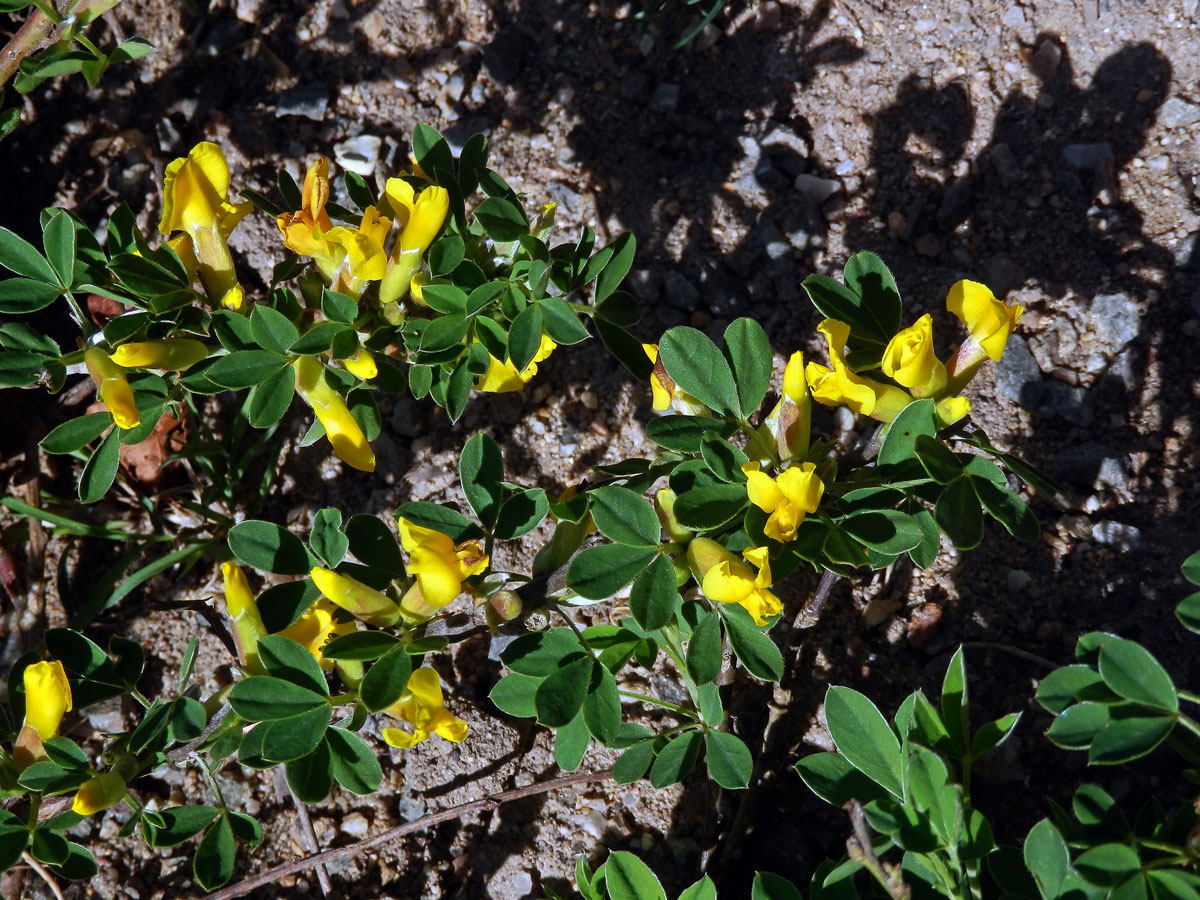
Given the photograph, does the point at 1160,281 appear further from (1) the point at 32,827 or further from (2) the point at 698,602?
(1) the point at 32,827

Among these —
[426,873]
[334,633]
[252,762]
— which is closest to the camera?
[252,762]

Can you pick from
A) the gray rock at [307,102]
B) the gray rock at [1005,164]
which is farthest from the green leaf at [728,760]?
the gray rock at [307,102]

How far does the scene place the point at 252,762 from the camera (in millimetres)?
1349

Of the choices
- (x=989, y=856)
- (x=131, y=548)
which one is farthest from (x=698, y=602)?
(x=131, y=548)

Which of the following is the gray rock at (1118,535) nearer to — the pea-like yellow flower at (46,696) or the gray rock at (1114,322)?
the gray rock at (1114,322)

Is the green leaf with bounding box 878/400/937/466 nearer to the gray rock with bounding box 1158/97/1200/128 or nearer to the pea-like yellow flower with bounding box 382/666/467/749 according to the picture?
the pea-like yellow flower with bounding box 382/666/467/749

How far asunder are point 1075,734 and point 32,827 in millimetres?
1571

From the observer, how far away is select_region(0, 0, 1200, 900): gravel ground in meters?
1.99

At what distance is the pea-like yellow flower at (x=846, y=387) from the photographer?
138 cm

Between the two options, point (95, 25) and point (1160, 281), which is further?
point (95, 25)

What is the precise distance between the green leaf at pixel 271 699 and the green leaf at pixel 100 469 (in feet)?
1.76

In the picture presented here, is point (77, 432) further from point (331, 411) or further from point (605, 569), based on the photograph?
point (605, 569)

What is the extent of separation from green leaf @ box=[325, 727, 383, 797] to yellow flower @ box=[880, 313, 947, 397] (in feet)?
3.22

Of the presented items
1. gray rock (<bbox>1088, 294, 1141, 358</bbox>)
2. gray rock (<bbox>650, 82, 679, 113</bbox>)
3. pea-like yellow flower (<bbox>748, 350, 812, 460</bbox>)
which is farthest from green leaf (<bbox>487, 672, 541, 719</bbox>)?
gray rock (<bbox>650, 82, 679, 113</bbox>)
